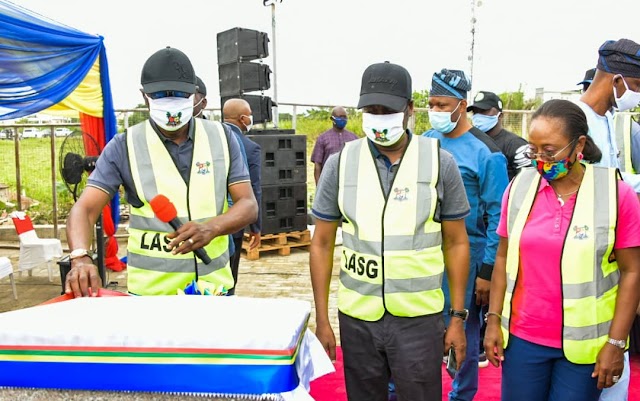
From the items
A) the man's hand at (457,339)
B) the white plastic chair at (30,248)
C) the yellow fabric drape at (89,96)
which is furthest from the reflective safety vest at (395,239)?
the white plastic chair at (30,248)

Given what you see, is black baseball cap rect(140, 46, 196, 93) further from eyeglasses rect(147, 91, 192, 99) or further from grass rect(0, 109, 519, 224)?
grass rect(0, 109, 519, 224)

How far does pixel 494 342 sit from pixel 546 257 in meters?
0.43

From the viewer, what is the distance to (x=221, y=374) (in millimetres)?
1539

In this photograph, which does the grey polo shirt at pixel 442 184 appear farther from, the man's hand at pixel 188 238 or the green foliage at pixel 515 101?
the green foliage at pixel 515 101

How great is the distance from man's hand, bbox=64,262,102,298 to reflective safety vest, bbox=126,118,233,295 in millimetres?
419

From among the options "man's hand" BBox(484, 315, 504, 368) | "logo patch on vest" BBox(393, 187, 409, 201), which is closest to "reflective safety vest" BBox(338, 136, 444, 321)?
"logo patch on vest" BBox(393, 187, 409, 201)

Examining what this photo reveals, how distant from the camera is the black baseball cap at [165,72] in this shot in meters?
2.46

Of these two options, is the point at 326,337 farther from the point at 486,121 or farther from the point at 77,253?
the point at 486,121

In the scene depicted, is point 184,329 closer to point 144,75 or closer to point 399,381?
point 399,381

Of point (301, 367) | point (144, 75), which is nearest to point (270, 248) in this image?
point (144, 75)

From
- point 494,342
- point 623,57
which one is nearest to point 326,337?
point 494,342

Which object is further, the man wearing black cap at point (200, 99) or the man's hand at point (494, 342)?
the man wearing black cap at point (200, 99)

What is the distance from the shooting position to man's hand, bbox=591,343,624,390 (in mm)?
2213

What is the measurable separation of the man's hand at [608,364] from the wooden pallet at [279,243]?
6.47 meters
